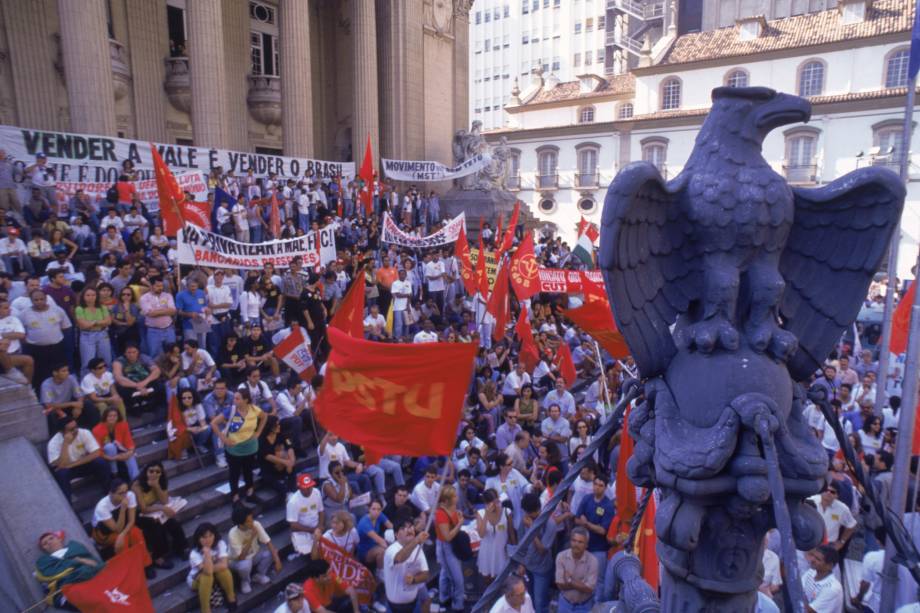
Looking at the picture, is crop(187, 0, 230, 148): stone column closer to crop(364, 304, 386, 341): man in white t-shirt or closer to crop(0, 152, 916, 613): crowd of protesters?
crop(0, 152, 916, 613): crowd of protesters

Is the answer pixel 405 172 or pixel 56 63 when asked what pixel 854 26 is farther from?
pixel 56 63

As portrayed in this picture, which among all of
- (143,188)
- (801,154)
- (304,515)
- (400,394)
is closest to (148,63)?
(143,188)

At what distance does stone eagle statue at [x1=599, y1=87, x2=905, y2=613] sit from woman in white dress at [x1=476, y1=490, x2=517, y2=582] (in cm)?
438

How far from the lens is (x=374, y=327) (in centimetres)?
1195

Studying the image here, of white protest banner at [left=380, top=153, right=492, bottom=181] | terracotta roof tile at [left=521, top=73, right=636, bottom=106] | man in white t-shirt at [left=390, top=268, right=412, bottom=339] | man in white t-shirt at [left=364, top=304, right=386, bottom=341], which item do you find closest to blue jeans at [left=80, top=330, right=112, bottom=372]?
man in white t-shirt at [left=364, top=304, right=386, bottom=341]

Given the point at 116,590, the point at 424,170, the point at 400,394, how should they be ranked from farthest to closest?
the point at 424,170 < the point at 400,394 < the point at 116,590

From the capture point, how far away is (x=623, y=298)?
9.30 feet

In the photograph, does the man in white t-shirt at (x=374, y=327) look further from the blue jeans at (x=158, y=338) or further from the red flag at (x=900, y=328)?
the red flag at (x=900, y=328)

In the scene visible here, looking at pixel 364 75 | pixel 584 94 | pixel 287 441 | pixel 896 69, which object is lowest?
pixel 287 441

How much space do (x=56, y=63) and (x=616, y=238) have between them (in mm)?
21622

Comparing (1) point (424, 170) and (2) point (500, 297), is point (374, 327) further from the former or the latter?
(1) point (424, 170)

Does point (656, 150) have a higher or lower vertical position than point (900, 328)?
higher

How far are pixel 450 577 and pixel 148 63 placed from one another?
70.4ft

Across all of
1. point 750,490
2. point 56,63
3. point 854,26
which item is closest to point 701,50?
point 854,26
